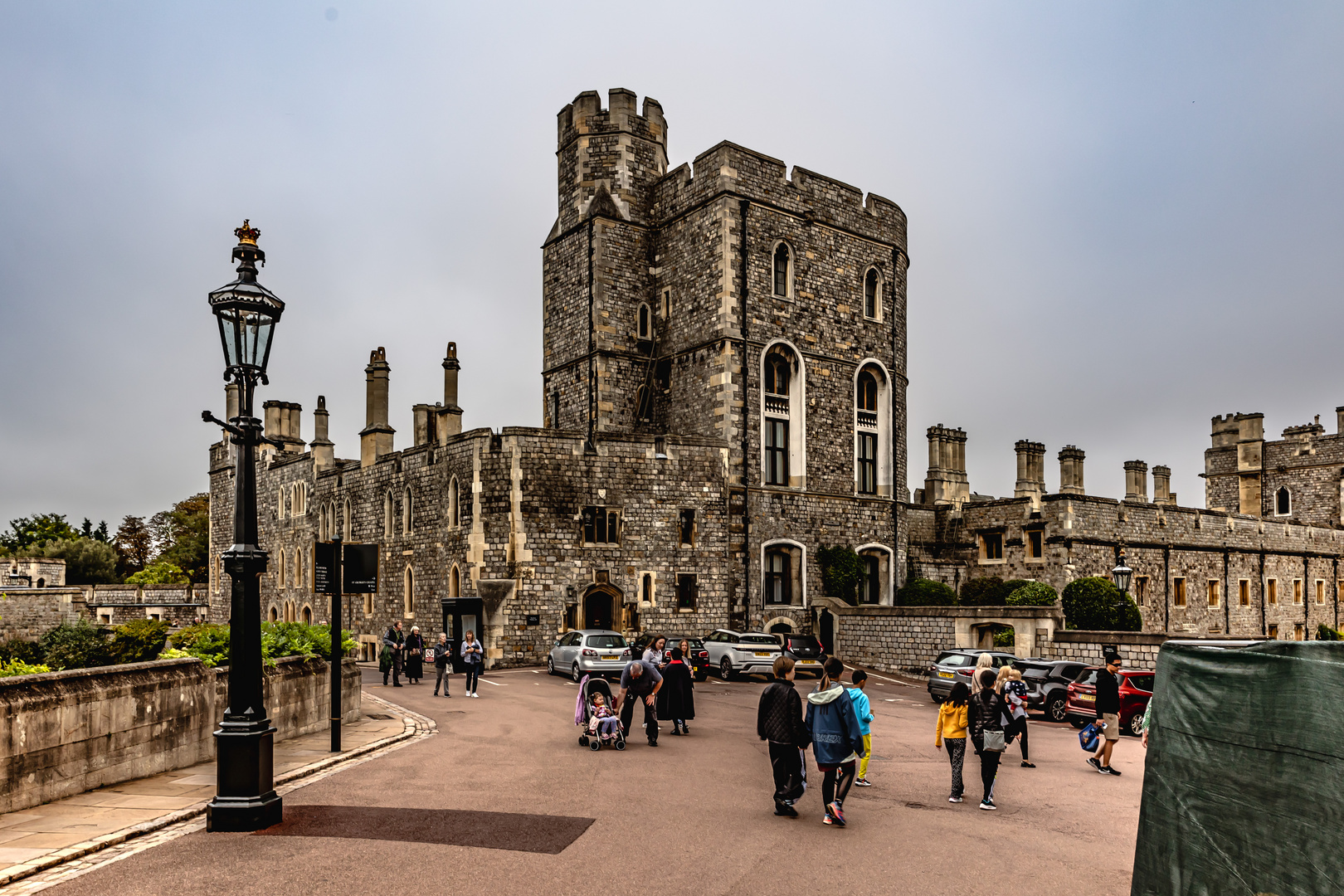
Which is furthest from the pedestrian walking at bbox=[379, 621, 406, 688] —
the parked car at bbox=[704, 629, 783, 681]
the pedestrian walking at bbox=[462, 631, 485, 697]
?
the parked car at bbox=[704, 629, 783, 681]

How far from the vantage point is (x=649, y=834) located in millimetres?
8789

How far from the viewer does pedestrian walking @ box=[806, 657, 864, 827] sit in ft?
→ 30.6

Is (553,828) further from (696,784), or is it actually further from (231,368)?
(231,368)

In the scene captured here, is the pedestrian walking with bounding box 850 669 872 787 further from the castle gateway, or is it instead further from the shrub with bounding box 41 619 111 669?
the castle gateway

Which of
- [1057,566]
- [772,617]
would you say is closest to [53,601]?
[772,617]

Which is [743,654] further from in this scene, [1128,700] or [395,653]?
[1128,700]

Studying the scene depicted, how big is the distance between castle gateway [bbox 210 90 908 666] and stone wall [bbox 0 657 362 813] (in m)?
16.4

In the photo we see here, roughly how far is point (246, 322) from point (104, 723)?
441 cm

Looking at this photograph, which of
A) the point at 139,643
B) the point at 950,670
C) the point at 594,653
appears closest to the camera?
the point at 139,643

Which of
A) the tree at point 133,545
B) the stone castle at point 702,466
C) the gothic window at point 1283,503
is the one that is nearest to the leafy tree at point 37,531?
the tree at point 133,545

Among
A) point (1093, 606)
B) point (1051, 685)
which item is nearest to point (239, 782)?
point (1051, 685)

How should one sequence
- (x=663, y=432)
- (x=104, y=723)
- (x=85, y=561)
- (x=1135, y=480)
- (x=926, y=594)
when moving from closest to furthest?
(x=104, y=723) < (x=663, y=432) < (x=926, y=594) < (x=1135, y=480) < (x=85, y=561)

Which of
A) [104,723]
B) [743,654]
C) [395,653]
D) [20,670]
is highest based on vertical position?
[20,670]

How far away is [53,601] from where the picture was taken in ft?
145
